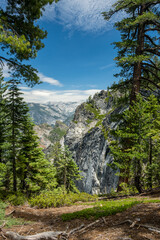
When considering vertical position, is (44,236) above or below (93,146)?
above

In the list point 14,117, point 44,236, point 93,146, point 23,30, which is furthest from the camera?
point 93,146

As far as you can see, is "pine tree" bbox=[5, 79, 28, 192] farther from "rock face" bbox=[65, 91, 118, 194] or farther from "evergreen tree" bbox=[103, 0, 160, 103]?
"rock face" bbox=[65, 91, 118, 194]

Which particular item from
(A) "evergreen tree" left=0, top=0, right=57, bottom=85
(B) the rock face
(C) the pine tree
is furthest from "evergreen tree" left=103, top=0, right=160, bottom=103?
(B) the rock face

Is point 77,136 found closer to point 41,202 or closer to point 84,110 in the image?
point 84,110

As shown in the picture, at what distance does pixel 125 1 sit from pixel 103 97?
78.8m

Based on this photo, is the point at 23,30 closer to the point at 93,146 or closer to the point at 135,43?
the point at 135,43

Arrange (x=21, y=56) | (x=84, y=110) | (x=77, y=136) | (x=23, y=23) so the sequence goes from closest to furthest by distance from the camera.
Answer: (x=23, y=23) < (x=21, y=56) < (x=77, y=136) < (x=84, y=110)

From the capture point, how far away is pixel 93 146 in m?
61.2

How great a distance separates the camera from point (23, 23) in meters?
7.05

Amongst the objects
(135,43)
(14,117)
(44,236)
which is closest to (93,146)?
(14,117)

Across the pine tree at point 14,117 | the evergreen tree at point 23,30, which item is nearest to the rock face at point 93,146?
the pine tree at point 14,117

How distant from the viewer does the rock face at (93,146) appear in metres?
49.4

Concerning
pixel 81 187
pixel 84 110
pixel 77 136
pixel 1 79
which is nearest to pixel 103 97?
pixel 84 110

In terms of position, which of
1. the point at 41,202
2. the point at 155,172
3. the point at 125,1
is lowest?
the point at 41,202
